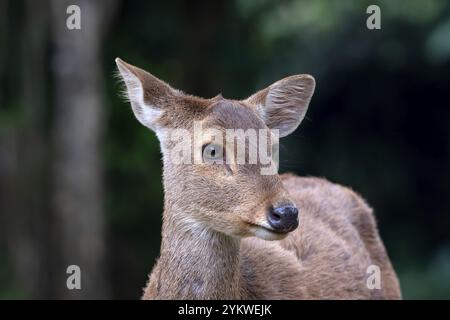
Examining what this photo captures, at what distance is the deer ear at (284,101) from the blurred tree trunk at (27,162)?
1128 centimetres

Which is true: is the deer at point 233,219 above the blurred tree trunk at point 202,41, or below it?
below

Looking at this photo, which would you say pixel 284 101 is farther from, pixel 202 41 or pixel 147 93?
pixel 202 41

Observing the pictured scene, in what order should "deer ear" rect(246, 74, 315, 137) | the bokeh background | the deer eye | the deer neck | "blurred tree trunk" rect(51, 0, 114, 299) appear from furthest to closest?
"blurred tree trunk" rect(51, 0, 114, 299)
the bokeh background
"deer ear" rect(246, 74, 315, 137)
the deer neck
the deer eye

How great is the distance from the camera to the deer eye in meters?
6.74

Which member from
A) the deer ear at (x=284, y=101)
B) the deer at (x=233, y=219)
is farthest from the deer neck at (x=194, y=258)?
the deer ear at (x=284, y=101)

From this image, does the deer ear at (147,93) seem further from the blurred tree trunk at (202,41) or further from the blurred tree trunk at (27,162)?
the blurred tree trunk at (202,41)

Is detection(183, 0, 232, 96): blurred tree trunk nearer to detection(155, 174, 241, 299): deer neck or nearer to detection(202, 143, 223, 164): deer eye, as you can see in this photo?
detection(155, 174, 241, 299): deer neck

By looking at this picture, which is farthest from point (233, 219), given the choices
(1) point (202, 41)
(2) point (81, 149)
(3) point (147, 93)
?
(1) point (202, 41)

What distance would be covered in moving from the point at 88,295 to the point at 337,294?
9.05 m

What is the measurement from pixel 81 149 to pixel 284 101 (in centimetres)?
971

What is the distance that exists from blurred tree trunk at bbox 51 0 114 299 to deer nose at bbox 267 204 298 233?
1046 centimetres

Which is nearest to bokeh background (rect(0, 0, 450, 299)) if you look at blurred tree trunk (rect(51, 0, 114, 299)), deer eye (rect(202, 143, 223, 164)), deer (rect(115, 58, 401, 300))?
blurred tree trunk (rect(51, 0, 114, 299))

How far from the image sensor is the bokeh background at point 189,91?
1538 cm

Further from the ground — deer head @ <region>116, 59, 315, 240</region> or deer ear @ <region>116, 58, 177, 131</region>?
deer ear @ <region>116, 58, 177, 131</region>
